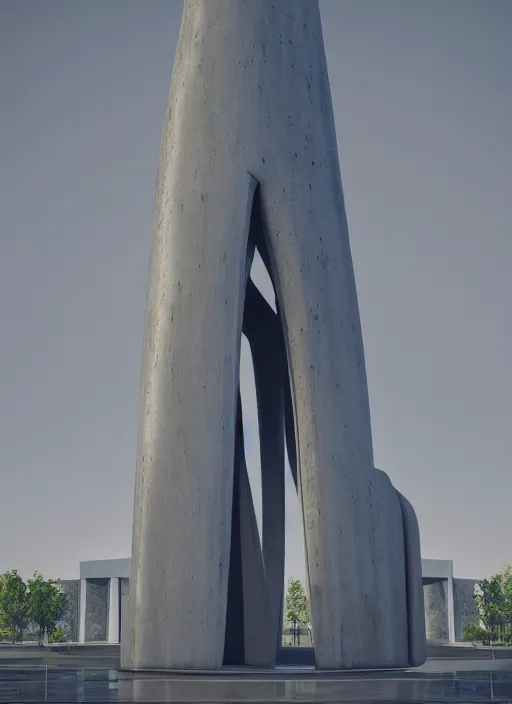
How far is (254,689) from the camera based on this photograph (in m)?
10.9

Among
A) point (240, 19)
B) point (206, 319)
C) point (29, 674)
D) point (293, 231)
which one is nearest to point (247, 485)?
point (206, 319)

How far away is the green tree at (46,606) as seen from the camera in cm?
5862

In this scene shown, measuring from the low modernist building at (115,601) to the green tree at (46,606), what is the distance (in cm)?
109

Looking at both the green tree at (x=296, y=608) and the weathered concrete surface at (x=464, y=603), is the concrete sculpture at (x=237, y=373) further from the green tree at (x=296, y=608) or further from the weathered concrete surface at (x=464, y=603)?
the green tree at (x=296, y=608)

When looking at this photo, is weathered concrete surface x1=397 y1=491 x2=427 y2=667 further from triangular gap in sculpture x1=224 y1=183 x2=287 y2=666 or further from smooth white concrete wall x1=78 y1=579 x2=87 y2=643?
smooth white concrete wall x1=78 y1=579 x2=87 y2=643

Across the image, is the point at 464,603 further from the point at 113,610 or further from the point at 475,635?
the point at 113,610

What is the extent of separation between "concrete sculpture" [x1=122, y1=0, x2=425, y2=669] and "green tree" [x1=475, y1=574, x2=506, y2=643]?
4596 cm

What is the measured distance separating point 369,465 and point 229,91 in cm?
620

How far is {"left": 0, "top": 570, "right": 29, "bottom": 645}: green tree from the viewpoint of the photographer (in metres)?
61.8

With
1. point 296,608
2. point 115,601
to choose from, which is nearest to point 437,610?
point 296,608

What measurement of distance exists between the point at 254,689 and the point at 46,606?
166 ft

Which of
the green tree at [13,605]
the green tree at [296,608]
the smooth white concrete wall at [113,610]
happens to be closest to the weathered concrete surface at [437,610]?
the green tree at [296,608]

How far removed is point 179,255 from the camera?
15.9 m

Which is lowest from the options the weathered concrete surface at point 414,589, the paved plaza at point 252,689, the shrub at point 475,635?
the paved plaza at point 252,689
